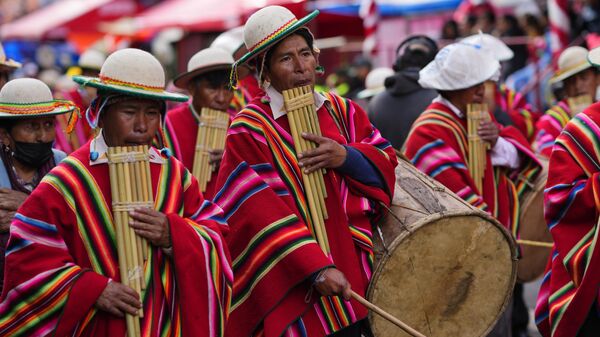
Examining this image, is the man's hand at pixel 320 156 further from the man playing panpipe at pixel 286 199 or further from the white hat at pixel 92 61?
the white hat at pixel 92 61

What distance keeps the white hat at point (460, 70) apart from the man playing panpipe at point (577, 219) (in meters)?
1.16

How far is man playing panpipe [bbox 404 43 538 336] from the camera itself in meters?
5.71

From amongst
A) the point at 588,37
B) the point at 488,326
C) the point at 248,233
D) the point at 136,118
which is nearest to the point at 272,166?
the point at 248,233

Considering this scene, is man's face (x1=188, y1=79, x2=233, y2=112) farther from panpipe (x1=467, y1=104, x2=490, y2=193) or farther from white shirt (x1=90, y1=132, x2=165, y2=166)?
white shirt (x1=90, y1=132, x2=165, y2=166)

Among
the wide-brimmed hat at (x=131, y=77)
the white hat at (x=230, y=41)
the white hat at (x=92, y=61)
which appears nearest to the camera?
the wide-brimmed hat at (x=131, y=77)

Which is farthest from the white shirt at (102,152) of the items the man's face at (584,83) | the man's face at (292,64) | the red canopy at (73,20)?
the red canopy at (73,20)

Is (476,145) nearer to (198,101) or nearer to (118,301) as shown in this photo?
(198,101)

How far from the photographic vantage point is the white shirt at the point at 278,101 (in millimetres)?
4387

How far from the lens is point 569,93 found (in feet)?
25.5

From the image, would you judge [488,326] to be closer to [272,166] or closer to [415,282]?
[415,282]

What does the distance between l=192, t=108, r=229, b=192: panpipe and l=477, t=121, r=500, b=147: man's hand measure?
1693 mm

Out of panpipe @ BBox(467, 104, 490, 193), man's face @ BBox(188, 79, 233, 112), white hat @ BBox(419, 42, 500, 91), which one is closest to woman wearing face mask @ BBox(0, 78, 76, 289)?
man's face @ BBox(188, 79, 233, 112)

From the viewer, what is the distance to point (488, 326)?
186 inches

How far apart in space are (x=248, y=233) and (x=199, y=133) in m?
2.22
